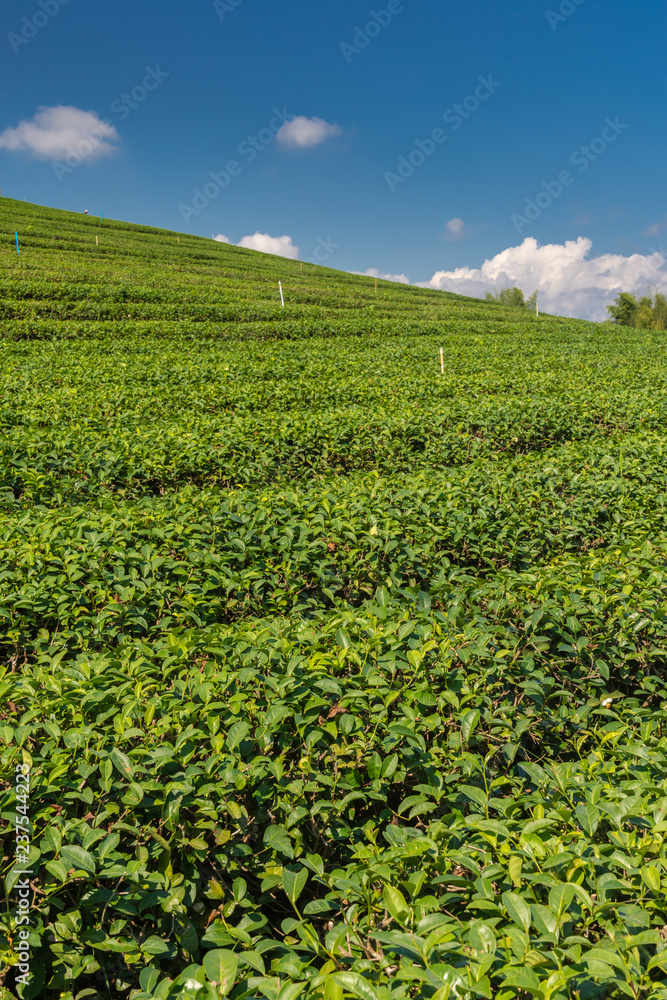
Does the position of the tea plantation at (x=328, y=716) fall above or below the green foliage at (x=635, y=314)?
below

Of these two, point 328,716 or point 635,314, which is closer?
point 328,716

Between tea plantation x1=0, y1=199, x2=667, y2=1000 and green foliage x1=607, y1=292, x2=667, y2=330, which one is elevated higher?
green foliage x1=607, y1=292, x2=667, y2=330

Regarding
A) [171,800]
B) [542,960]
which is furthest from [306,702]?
A: [542,960]

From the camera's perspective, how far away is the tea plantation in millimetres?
1673

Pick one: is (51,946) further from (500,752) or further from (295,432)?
(295,432)

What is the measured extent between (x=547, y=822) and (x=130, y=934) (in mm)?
1587

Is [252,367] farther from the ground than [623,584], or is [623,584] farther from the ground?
[252,367]

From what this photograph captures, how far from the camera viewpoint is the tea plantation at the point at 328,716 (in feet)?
5.49

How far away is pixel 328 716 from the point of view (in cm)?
287

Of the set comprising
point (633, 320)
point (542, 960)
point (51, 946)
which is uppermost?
point (633, 320)

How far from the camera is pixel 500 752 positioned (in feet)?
9.05

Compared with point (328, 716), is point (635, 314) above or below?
above

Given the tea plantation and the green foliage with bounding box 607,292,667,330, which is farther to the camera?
the green foliage with bounding box 607,292,667,330

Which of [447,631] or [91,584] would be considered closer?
[447,631]
